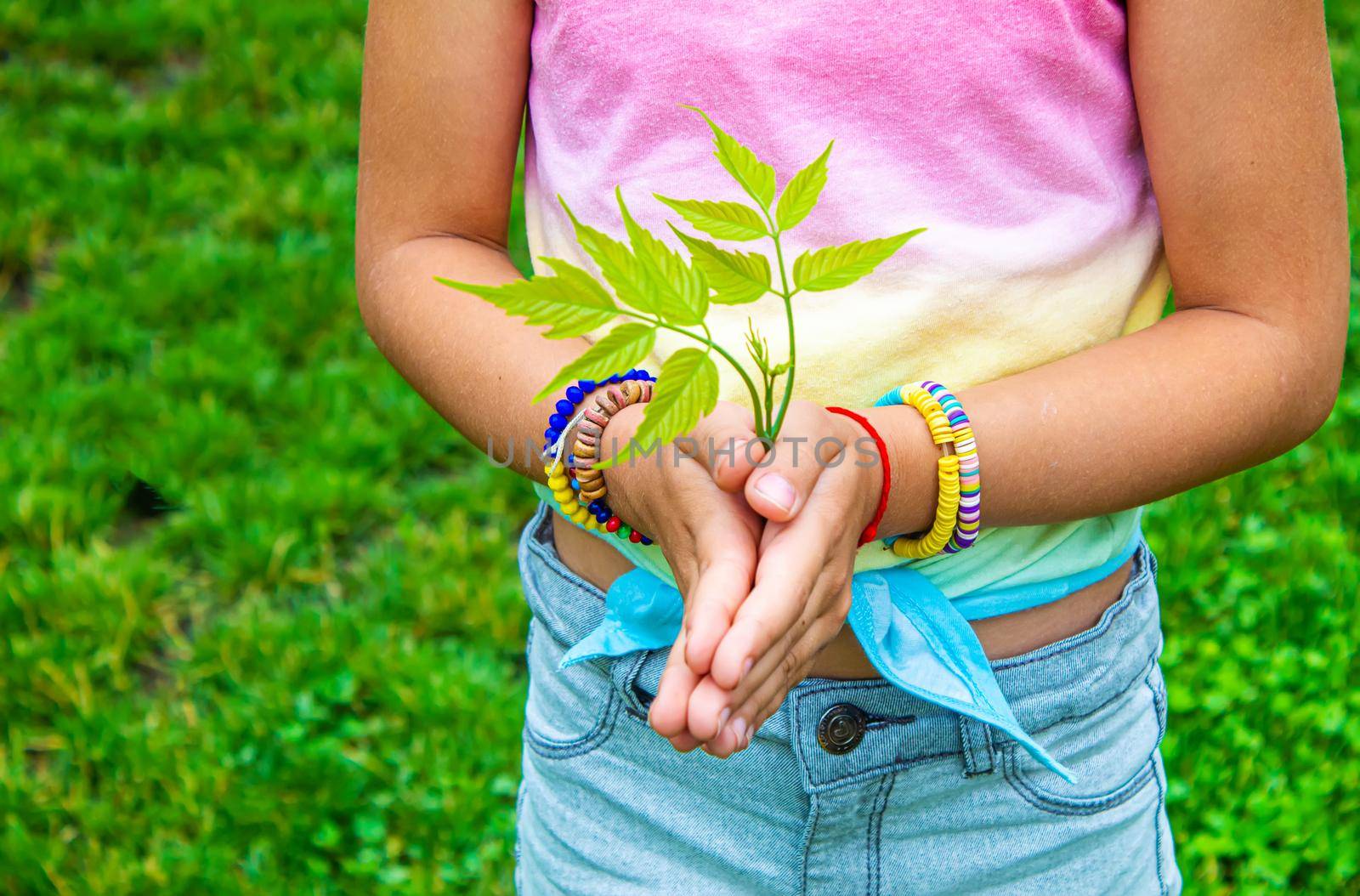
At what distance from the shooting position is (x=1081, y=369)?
1077 millimetres

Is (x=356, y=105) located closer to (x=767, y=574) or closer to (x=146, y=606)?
(x=146, y=606)

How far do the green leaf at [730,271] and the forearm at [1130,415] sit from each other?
0.23 meters

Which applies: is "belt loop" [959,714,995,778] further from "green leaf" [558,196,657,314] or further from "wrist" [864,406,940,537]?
"green leaf" [558,196,657,314]

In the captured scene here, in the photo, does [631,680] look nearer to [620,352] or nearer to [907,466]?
[907,466]

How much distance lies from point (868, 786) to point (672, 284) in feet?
1.86

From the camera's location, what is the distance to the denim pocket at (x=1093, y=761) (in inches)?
47.1

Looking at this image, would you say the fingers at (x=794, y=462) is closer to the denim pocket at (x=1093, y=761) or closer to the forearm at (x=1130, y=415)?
the forearm at (x=1130, y=415)

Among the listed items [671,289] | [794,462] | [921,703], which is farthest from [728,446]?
[921,703]

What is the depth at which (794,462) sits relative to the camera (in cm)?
89

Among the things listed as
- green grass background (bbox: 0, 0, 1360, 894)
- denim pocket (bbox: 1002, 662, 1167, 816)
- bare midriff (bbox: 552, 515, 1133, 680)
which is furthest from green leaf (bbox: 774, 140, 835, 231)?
green grass background (bbox: 0, 0, 1360, 894)

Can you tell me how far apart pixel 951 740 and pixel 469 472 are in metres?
2.08

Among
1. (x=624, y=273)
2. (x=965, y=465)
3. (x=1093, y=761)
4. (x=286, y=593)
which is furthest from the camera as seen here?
(x=286, y=593)

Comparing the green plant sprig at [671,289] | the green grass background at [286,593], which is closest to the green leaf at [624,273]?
the green plant sprig at [671,289]

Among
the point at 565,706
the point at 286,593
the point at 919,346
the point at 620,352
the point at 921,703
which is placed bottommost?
→ the point at 286,593
